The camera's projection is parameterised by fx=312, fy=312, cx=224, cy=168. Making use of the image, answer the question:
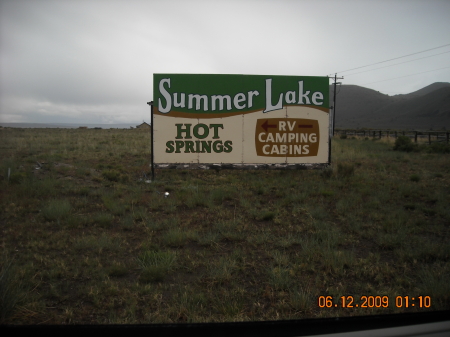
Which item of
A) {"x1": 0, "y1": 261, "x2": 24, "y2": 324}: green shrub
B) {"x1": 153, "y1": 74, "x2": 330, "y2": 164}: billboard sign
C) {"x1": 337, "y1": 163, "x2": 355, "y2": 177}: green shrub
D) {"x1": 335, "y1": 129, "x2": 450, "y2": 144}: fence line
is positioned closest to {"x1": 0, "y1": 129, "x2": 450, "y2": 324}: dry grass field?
{"x1": 0, "y1": 261, "x2": 24, "y2": 324}: green shrub

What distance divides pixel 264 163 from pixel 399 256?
686 cm

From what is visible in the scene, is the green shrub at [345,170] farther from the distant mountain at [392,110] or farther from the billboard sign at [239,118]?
the distant mountain at [392,110]

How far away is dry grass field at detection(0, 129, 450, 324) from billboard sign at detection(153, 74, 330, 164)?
1.87 m

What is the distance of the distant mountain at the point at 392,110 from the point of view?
271 ft

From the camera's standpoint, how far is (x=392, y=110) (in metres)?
113

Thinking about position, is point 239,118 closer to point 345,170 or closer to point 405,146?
point 345,170

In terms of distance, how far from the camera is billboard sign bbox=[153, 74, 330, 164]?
10859 mm

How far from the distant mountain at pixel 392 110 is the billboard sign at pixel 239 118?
74006 mm

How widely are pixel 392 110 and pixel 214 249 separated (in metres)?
126

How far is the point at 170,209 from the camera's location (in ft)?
23.2

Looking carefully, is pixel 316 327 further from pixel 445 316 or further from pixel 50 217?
pixel 50 217
